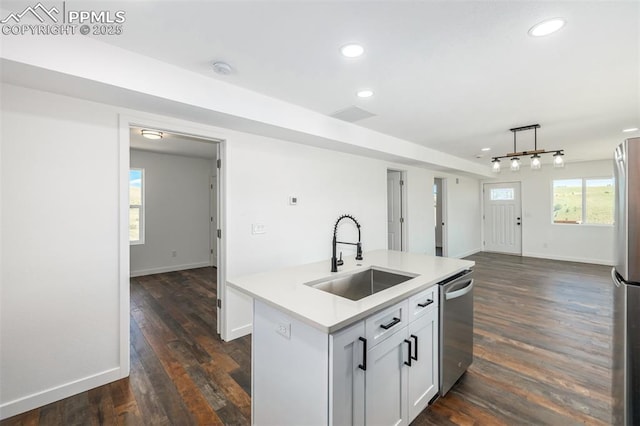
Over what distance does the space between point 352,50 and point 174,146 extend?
4234mm

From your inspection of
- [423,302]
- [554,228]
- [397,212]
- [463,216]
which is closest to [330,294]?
[423,302]

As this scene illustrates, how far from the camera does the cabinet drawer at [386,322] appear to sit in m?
1.45

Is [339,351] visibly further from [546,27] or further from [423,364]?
[546,27]

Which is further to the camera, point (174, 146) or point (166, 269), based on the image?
point (166, 269)

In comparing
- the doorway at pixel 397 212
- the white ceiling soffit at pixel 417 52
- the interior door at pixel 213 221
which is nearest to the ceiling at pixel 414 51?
the white ceiling soffit at pixel 417 52

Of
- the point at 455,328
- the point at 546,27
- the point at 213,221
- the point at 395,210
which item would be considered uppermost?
the point at 546,27

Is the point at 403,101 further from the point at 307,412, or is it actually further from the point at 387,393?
the point at 307,412

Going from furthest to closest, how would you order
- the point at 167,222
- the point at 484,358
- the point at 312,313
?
the point at 167,222
the point at 484,358
the point at 312,313

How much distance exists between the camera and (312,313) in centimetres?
133

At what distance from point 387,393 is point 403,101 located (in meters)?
2.54

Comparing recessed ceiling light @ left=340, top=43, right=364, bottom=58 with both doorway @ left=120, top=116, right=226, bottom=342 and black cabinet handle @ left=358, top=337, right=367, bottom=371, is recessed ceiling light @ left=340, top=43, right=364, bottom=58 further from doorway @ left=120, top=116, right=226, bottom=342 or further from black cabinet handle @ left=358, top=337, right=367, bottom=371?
black cabinet handle @ left=358, top=337, right=367, bottom=371

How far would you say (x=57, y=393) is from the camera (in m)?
2.02

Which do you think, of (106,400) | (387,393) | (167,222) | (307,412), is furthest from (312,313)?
(167,222)

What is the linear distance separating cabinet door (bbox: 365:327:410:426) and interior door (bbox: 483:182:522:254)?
7689mm
